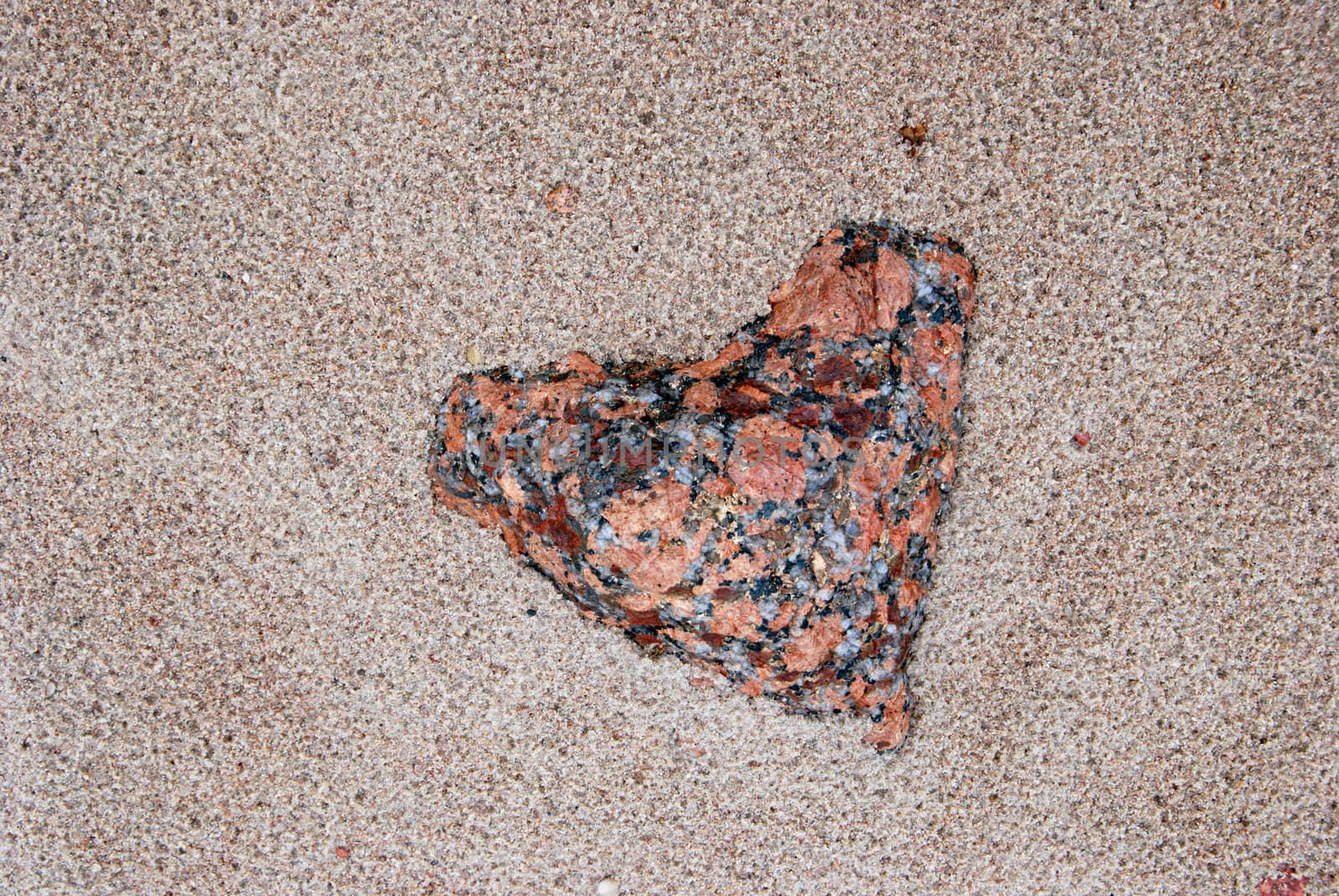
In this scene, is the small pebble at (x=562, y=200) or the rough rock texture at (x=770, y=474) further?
the small pebble at (x=562, y=200)

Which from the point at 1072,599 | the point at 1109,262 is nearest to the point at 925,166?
the point at 1109,262

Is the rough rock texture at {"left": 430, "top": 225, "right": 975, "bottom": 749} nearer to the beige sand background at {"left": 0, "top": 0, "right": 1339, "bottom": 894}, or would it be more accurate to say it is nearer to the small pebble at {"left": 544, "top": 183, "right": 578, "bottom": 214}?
the beige sand background at {"left": 0, "top": 0, "right": 1339, "bottom": 894}

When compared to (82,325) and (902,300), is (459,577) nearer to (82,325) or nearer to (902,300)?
(82,325)

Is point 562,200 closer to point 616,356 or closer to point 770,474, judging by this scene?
point 616,356

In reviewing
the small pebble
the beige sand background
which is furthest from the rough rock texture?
the small pebble

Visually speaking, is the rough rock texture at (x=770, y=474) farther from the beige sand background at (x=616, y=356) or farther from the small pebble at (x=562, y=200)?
the small pebble at (x=562, y=200)

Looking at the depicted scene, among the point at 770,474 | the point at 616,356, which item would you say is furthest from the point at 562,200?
the point at 770,474

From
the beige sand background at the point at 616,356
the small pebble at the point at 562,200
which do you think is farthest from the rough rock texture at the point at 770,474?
the small pebble at the point at 562,200
